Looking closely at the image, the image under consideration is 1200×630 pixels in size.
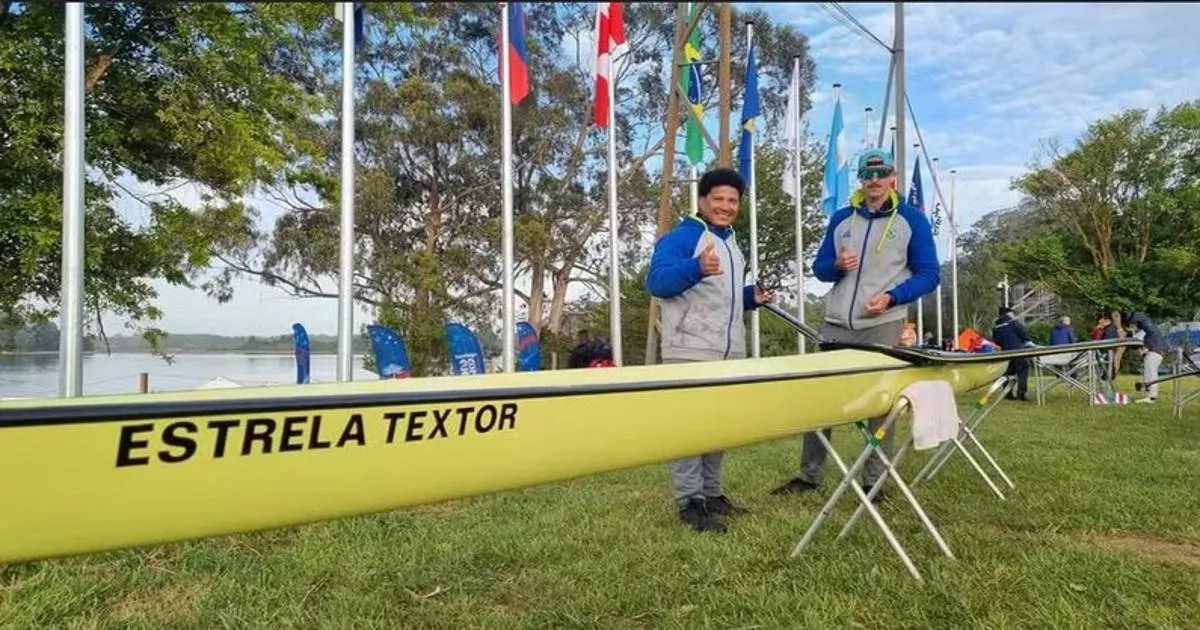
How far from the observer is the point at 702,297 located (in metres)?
3.08

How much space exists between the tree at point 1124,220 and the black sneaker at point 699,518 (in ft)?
84.1

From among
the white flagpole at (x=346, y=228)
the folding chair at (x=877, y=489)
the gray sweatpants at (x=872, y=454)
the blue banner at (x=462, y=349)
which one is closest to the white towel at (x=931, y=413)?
the folding chair at (x=877, y=489)

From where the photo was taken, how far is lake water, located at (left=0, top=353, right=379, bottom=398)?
7.43 metres

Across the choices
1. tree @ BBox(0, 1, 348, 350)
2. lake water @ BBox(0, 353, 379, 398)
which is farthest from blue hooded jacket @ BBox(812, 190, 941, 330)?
tree @ BBox(0, 1, 348, 350)

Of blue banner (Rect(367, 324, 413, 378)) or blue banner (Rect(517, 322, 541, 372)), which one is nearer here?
blue banner (Rect(367, 324, 413, 378))

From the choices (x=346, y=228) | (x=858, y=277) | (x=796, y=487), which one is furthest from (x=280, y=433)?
(x=346, y=228)

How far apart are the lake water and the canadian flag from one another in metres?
4.11

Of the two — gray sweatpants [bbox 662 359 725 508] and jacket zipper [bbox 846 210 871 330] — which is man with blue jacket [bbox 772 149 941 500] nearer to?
jacket zipper [bbox 846 210 871 330]

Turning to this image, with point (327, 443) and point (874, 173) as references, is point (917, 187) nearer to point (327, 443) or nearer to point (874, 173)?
point (874, 173)

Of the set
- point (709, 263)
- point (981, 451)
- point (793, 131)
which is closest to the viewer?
point (709, 263)

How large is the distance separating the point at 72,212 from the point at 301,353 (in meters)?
9.32

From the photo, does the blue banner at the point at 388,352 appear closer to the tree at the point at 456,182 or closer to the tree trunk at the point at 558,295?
the tree at the point at 456,182

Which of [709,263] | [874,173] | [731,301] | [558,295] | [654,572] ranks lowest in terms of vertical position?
[654,572]

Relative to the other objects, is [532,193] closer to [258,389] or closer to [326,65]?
[326,65]
